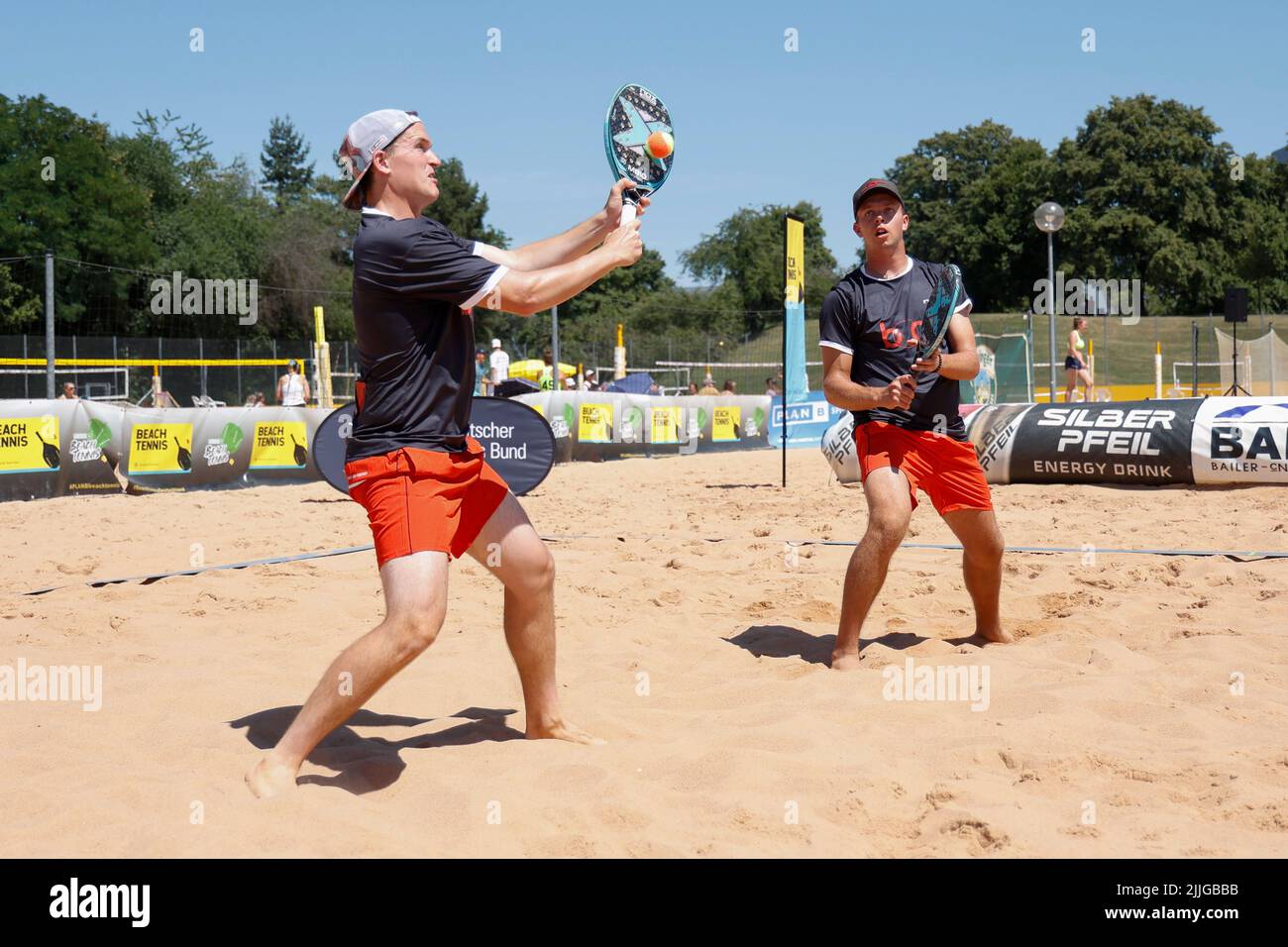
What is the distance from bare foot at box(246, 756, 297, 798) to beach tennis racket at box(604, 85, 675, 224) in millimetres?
2048

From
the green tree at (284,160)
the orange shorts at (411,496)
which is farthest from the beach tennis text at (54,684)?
the green tree at (284,160)

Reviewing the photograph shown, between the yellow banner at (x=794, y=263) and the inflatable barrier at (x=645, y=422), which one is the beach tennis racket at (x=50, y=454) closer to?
the inflatable barrier at (x=645, y=422)

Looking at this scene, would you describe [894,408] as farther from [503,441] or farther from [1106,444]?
[503,441]

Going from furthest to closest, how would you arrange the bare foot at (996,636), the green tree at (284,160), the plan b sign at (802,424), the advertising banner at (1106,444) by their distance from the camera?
the green tree at (284,160) < the plan b sign at (802,424) < the advertising banner at (1106,444) < the bare foot at (996,636)

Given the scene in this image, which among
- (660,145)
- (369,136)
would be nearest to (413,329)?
(369,136)

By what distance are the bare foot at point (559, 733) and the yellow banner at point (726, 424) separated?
51.4 ft

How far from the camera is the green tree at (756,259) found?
68.0 m

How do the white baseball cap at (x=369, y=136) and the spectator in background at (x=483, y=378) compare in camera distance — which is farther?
the spectator in background at (x=483, y=378)

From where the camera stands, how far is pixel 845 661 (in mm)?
4570

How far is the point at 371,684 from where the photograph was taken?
317 centimetres
